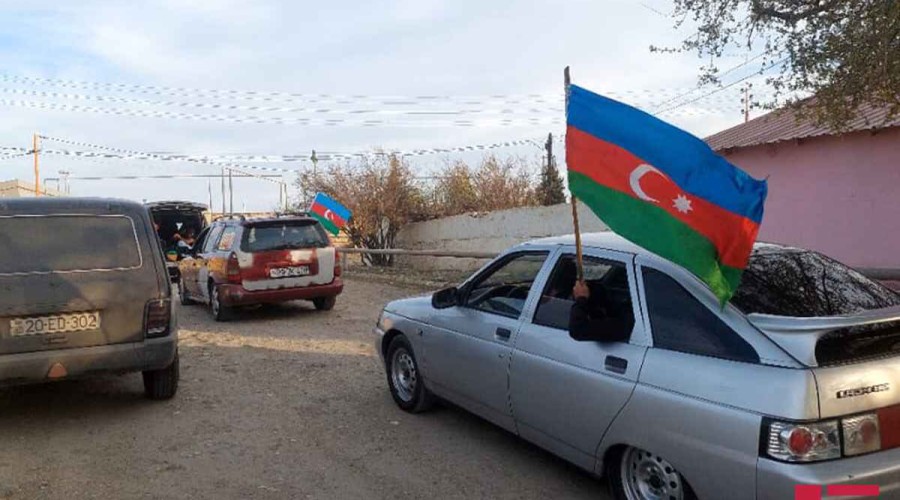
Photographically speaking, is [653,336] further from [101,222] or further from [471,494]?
[101,222]

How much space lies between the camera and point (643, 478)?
359 cm

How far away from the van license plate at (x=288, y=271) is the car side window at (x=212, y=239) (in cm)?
148

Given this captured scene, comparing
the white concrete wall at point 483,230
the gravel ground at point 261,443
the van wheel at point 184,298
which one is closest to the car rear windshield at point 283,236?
the gravel ground at point 261,443

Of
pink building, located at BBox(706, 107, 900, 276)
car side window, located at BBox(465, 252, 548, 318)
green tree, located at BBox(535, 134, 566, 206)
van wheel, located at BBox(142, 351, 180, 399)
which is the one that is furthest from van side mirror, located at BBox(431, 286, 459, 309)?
green tree, located at BBox(535, 134, 566, 206)

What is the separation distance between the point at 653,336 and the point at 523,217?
17114 millimetres

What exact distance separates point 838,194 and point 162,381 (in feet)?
43.2

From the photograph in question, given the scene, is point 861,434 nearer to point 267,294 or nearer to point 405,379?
point 405,379

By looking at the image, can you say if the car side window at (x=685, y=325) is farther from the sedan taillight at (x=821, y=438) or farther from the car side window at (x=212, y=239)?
the car side window at (x=212, y=239)

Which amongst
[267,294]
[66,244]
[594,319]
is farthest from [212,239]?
[594,319]

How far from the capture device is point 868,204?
44.5ft

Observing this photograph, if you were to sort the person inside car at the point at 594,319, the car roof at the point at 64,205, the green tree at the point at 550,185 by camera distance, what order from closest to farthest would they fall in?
the person inside car at the point at 594,319, the car roof at the point at 64,205, the green tree at the point at 550,185

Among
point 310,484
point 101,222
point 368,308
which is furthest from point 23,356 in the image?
point 368,308

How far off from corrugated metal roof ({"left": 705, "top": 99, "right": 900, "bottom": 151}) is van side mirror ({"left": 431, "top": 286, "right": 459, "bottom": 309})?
936cm

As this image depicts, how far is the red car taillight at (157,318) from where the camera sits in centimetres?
574
